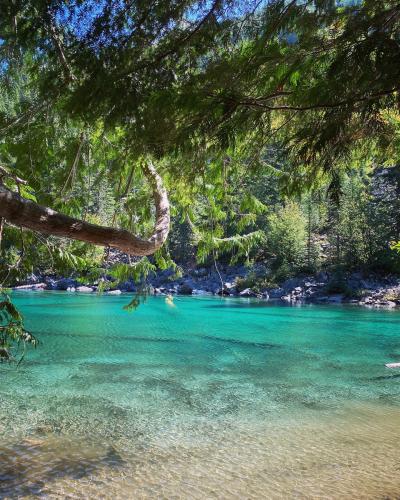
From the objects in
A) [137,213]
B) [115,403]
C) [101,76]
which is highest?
[101,76]

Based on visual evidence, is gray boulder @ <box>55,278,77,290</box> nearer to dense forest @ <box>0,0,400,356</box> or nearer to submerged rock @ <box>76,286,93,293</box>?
submerged rock @ <box>76,286,93,293</box>

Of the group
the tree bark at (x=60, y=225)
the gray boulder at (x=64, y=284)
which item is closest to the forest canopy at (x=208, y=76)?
the tree bark at (x=60, y=225)

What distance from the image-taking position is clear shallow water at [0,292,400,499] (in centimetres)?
522

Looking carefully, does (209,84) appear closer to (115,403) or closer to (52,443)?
(52,443)

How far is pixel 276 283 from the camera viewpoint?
155ft

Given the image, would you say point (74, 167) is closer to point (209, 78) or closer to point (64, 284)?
point (209, 78)

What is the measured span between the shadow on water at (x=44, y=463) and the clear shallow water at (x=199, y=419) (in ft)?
0.05

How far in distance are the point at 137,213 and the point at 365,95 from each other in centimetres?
376

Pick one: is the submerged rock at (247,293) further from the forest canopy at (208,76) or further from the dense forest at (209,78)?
the forest canopy at (208,76)

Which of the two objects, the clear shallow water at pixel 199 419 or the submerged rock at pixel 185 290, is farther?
the submerged rock at pixel 185 290

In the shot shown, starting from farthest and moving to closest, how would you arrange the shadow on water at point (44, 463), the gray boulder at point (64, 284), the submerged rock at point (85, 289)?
the gray boulder at point (64, 284)
the submerged rock at point (85, 289)
the shadow on water at point (44, 463)

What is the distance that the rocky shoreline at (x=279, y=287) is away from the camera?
126ft

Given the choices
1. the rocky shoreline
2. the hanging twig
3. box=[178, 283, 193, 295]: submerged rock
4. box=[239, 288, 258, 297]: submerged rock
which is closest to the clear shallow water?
the hanging twig

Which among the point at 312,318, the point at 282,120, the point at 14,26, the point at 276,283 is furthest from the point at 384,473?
the point at 276,283
